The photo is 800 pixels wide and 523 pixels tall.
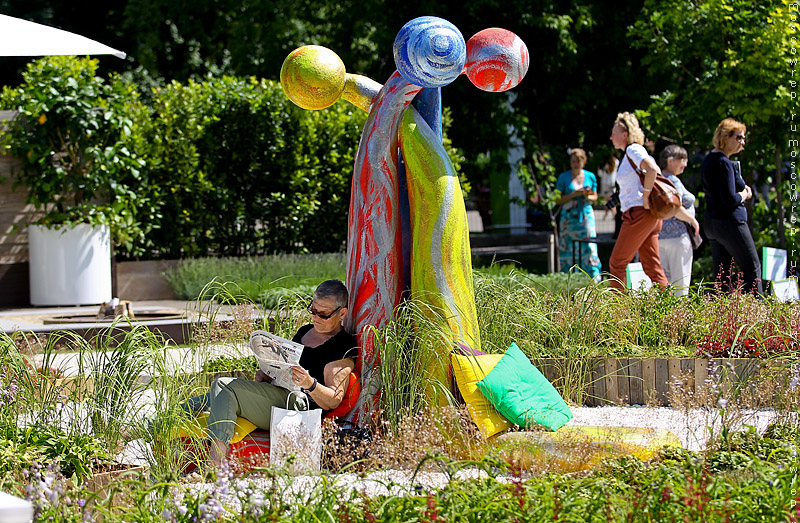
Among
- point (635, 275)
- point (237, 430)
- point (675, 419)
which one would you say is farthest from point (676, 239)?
point (237, 430)

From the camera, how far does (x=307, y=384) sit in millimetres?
4234

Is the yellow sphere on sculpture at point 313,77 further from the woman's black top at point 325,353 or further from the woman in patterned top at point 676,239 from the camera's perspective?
the woman in patterned top at point 676,239

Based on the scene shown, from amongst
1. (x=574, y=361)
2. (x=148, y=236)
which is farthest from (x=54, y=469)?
(x=148, y=236)

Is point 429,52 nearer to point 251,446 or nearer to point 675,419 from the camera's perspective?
point 251,446

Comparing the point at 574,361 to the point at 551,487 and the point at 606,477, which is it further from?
→ the point at 551,487

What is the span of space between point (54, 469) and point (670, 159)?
670 cm

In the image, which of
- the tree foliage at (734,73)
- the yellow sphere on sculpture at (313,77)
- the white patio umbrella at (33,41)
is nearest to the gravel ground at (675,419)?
the yellow sphere on sculpture at (313,77)

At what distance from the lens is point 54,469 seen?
3266 mm

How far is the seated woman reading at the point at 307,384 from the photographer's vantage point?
4230mm

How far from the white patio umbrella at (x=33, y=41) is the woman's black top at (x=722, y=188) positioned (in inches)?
198

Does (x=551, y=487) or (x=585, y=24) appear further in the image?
(x=585, y=24)

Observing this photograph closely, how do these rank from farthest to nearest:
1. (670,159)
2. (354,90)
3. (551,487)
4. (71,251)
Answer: (71,251), (670,159), (354,90), (551,487)

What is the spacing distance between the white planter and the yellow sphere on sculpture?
6306 millimetres

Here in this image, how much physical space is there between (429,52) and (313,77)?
2.25 feet
